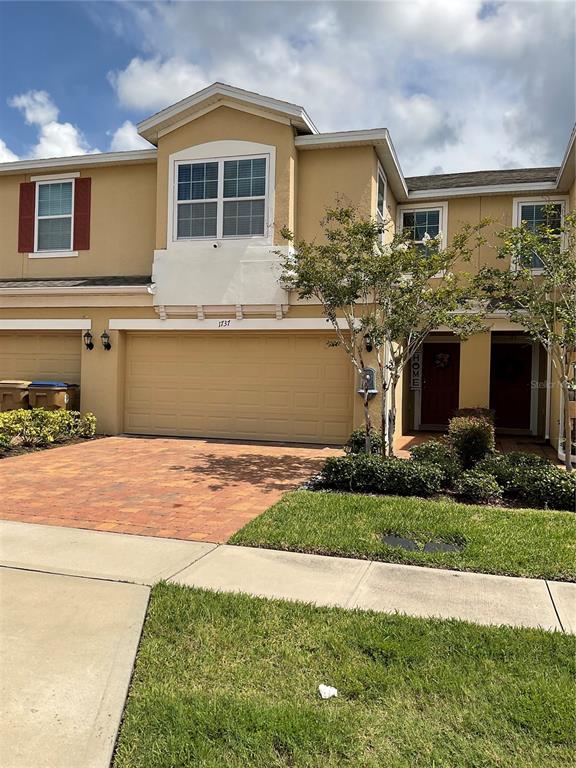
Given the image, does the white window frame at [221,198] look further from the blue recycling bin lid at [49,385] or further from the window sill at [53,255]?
the blue recycling bin lid at [49,385]

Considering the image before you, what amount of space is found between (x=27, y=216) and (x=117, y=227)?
8.16ft

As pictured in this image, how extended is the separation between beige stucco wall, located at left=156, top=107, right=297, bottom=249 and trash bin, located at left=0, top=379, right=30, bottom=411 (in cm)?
450

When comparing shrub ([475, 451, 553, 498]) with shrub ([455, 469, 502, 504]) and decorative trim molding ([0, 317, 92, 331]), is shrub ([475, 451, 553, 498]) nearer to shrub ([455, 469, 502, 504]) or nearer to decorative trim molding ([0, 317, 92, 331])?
shrub ([455, 469, 502, 504])

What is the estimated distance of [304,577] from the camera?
15.5 feet

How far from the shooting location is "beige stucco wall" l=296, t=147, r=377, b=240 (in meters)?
11.9

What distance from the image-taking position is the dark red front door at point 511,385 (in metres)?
15.8

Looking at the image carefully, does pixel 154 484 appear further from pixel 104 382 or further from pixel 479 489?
pixel 104 382

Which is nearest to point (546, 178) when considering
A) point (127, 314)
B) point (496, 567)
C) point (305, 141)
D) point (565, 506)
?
point (305, 141)

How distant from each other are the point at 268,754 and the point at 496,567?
3013 millimetres

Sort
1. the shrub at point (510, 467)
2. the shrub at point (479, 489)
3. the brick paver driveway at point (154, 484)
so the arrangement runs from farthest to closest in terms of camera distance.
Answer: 1. the shrub at point (510, 467)
2. the shrub at point (479, 489)
3. the brick paver driveway at point (154, 484)

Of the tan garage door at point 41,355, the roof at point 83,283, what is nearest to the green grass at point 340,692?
the roof at point 83,283

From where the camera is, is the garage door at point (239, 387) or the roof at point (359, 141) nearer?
the roof at point (359, 141)

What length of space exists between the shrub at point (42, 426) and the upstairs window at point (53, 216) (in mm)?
4496

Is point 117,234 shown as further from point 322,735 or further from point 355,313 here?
point 322,735
